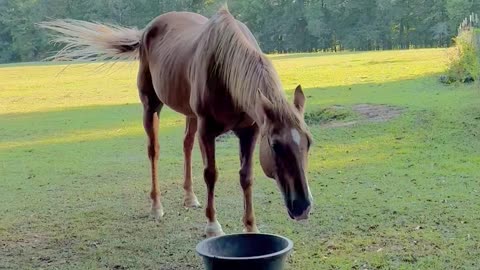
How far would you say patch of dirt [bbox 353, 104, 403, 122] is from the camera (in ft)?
31.0

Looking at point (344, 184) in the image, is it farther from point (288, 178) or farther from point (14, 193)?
point (14, 193)

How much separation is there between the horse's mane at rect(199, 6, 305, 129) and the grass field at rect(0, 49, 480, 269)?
1114 millimetres

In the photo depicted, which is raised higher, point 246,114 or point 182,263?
point 246,114

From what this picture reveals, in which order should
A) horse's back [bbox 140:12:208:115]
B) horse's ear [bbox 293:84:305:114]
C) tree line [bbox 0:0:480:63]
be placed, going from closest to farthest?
horse's ear [bbox 293:84:305:114] → horse's back [bbox 140:12:208:115] → tree line [bbox 0:0:480:63]

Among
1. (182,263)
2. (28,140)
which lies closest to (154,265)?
(182,263)

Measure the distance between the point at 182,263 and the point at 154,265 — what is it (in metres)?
0.19

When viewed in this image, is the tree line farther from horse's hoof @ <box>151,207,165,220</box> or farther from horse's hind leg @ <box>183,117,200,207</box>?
horse's hoof @ <box>151,207,165,220</box>

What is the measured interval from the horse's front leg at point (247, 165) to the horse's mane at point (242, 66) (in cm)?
44

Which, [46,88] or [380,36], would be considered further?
[380,36]

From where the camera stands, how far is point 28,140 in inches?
408

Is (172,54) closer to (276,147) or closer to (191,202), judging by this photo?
(191,202)

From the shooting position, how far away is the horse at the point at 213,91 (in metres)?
3.13

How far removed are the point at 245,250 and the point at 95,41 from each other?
3.48 meters

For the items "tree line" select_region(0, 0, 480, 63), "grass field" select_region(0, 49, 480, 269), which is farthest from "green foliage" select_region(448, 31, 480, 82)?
"tree line" select_region(0, 0, 480, 63)
